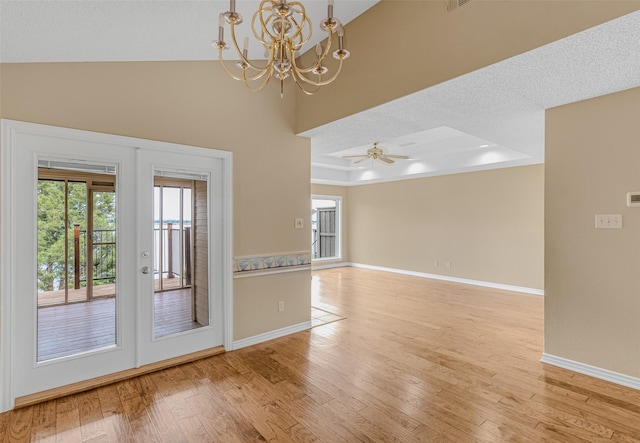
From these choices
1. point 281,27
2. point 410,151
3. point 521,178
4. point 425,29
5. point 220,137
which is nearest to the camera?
point 281,27

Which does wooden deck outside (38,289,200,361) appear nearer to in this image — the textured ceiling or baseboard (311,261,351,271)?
the textured ceiling

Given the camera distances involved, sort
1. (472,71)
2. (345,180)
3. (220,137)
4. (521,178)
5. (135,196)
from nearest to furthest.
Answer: (472,71) < (135,196) < (220,137) < (521,178) < (345,180)

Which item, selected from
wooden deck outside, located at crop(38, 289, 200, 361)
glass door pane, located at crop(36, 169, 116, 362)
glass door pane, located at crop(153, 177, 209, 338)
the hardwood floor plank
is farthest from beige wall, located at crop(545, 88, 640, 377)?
the hardwood floor plank

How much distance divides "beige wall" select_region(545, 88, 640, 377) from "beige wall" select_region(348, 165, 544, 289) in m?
3.25

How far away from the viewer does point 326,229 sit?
9414 millimetres

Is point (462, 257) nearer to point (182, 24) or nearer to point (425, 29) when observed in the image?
point (425, 29)

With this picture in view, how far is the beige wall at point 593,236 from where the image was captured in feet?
8.33

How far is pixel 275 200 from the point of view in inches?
143

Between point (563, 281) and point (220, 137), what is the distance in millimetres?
3582

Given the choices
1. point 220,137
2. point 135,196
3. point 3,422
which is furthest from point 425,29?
point 3,422

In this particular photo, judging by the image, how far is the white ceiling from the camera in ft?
6.21

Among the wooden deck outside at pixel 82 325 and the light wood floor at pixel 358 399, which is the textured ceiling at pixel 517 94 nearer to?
the light wood floor at pixel 358 399

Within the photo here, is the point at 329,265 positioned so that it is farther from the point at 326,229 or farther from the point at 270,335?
the point at 270,335

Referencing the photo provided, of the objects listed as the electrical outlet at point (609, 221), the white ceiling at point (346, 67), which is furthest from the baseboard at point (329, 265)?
the electrical outlet at point (609, 221)
